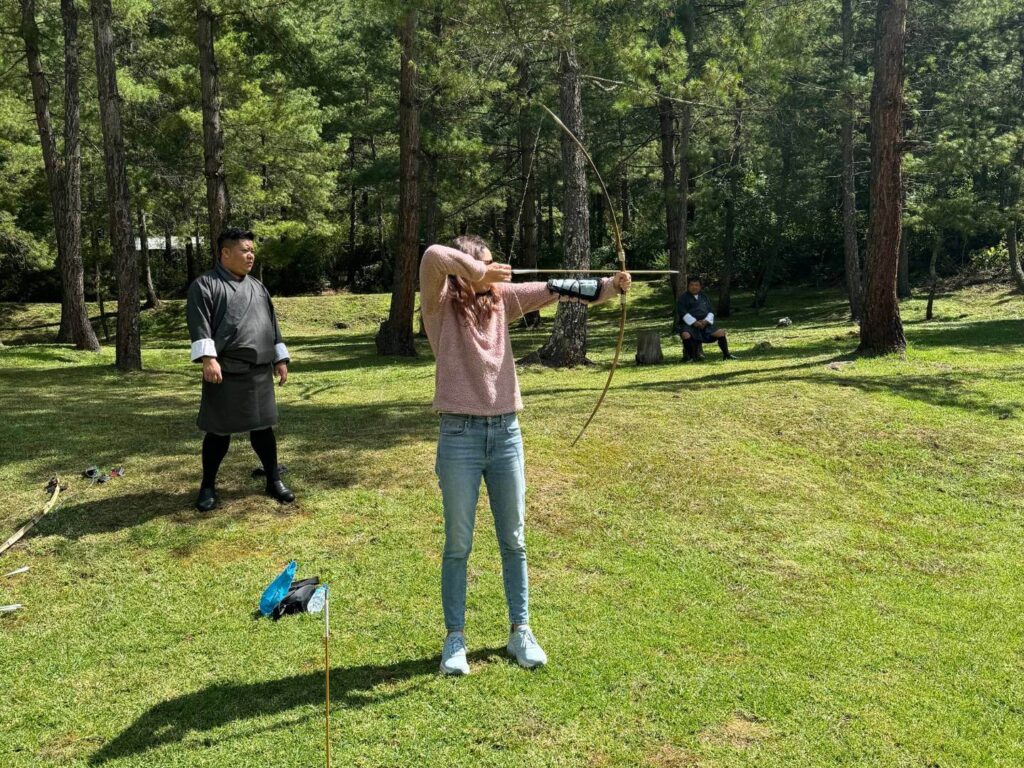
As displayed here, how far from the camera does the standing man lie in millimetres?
5156

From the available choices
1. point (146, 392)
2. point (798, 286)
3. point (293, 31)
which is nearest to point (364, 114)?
point (293, 31)

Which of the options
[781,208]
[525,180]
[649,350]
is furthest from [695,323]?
[781,208]

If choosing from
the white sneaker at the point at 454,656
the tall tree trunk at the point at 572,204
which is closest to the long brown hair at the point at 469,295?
the white sneaker at the point at 454,656

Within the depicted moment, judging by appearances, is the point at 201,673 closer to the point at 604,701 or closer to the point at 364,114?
the point at 604,701

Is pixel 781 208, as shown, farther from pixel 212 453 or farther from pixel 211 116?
pixel 212 453

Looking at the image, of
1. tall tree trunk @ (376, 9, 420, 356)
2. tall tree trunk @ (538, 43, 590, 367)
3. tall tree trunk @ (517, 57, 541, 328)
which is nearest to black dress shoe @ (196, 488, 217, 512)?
tall tree trunk @ (538, 43, 590, 367)

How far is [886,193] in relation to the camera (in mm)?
11031

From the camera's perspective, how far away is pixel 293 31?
51.3ft

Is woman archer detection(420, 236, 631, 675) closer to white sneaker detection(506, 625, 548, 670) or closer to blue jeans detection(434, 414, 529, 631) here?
blue jeans detection(434, 414, 529, 631)

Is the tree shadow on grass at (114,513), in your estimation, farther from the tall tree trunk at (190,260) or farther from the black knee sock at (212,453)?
the tall tree trunk at (190,260)

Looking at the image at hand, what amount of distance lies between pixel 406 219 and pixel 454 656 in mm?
12600

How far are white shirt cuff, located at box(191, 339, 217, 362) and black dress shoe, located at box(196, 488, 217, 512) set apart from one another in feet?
3.53

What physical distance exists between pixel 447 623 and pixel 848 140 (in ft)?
64.8

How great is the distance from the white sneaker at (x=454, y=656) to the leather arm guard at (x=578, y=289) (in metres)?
1.58
